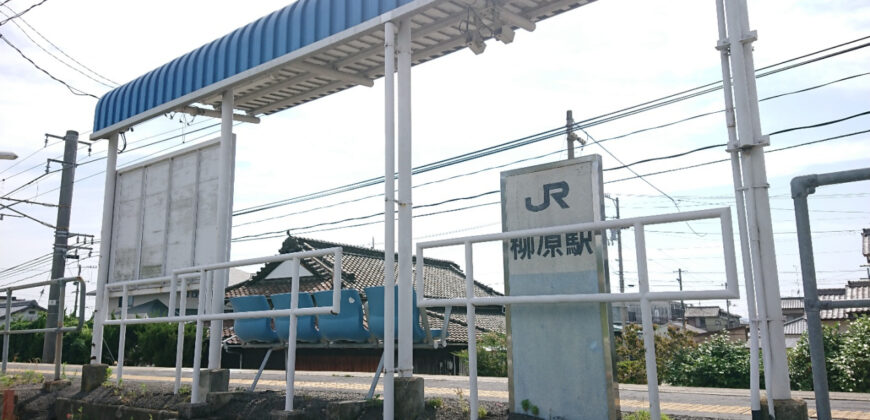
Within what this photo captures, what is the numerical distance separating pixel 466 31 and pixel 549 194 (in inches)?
84.9

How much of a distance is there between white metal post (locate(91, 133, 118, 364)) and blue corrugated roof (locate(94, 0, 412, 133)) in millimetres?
488

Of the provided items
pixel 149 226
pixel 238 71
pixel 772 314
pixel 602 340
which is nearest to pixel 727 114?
pixel 772 314

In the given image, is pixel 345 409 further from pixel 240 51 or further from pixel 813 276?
pixel 240 51

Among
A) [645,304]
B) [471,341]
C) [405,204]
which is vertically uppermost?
[405,204]

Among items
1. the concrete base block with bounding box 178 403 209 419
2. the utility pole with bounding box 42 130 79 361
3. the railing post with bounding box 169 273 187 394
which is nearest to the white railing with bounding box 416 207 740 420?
the concrete base block with bounding box 178 403 209 419

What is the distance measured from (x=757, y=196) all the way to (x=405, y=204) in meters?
2.93

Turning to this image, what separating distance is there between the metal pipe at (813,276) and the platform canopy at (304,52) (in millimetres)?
3527

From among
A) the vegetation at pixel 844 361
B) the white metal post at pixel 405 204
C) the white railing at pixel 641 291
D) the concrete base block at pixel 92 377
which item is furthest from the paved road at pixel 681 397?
the vegetation at pixel 844 361

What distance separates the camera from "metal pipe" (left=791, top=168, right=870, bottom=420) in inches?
125

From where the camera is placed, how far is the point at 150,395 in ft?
24.9

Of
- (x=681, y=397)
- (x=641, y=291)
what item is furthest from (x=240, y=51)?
(x=681, y=397)

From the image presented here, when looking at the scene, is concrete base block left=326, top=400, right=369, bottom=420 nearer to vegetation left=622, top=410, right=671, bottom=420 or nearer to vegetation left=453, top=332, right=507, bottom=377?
vegetation left=622, top=410, right=671, bottom=420

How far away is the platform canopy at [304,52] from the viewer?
254 inches

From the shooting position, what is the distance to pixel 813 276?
3.27 m
